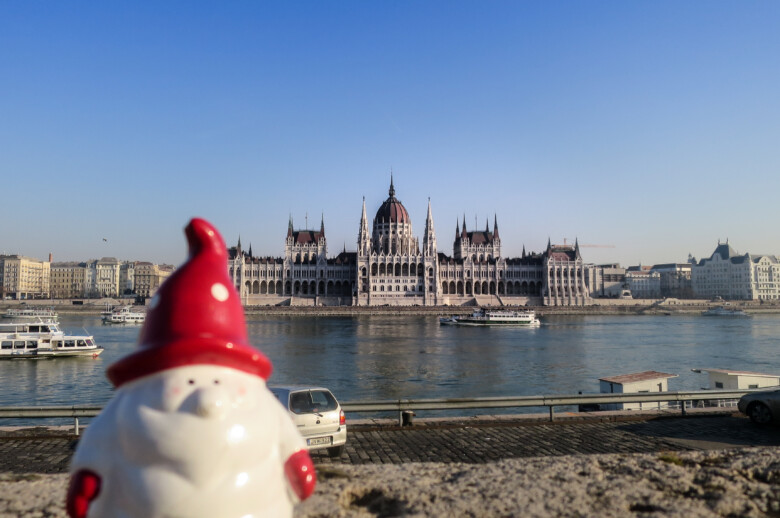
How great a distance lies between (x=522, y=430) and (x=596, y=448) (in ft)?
5.11

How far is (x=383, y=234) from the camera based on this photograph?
367 ft

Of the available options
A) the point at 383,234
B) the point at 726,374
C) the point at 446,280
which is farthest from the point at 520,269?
the point at 726,374

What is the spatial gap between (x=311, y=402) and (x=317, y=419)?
46cm

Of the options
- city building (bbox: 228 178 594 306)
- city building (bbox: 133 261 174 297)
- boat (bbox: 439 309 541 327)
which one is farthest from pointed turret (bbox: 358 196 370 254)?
city building (bbox: 133 261 174 297)

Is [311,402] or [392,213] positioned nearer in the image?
[311,402]

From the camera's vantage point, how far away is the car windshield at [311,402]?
8309 millimetres

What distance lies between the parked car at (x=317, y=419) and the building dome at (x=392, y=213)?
104 meters

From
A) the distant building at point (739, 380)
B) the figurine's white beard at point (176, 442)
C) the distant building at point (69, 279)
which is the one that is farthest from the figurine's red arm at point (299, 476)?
the distant building at point (69, 279)

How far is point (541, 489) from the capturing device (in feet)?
16.8

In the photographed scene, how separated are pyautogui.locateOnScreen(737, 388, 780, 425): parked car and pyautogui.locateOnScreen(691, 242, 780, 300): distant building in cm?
13680

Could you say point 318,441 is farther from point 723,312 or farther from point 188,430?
point 723,312

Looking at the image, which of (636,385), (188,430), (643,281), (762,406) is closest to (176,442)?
(188,430)

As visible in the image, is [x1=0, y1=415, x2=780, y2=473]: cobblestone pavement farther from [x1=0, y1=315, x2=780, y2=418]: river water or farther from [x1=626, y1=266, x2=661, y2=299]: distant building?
[x1=626, y1=266, x2=661, y2=299]: distant building

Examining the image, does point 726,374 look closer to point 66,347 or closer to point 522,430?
point 522,430
